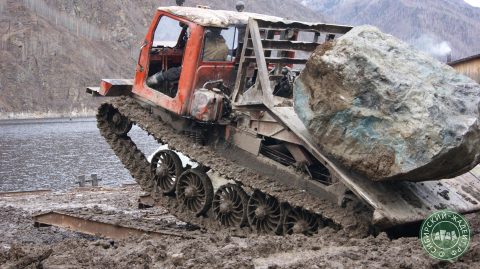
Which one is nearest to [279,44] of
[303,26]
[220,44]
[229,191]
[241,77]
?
[303,26]

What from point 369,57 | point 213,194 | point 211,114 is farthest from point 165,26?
point 369,57

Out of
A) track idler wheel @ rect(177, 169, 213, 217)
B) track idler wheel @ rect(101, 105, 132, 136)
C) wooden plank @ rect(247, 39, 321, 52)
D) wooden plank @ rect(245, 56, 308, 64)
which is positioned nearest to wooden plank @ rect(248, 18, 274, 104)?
wooden plank @ rect(247, 39, 321, 52)

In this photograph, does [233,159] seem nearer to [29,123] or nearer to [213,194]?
[213,194]

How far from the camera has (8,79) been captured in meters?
70.6

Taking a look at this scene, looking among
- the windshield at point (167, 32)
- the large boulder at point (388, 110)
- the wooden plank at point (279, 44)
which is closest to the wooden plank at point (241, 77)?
the wooden plank at point (279, 44)

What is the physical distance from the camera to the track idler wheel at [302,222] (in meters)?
8.63

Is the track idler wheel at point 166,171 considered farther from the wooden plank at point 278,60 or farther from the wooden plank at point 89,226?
the wooden plank at point 278,60

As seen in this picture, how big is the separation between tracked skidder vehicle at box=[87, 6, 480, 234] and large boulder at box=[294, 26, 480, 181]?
402mm

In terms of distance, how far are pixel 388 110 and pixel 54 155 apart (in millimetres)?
38163

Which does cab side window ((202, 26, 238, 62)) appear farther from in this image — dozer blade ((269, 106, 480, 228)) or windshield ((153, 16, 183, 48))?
dozer blade ((269, 106, 480, 228))

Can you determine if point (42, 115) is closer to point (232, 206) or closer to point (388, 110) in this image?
point (232, 206)

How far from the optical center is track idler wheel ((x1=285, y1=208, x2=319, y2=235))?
8.63 m

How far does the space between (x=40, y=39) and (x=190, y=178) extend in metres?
68.1

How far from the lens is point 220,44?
10367 mm
